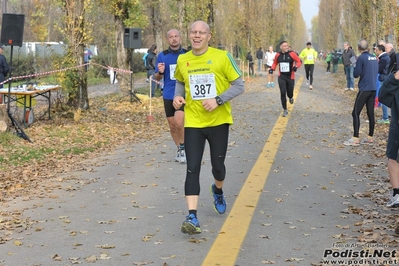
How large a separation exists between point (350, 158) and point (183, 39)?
1896 cm

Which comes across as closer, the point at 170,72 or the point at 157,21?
the point at 170,72

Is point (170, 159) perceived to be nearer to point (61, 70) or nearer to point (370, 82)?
point (370, 82)

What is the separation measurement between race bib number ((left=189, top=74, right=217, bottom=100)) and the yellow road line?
1.36 metres

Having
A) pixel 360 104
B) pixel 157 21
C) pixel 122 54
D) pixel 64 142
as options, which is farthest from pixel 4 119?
pixel 157 21

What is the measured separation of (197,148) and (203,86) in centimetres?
63

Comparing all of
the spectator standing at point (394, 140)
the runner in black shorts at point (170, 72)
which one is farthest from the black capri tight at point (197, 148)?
the runner in black shorts at point (170, 72)

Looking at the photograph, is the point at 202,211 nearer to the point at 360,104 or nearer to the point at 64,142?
the point at 360,104

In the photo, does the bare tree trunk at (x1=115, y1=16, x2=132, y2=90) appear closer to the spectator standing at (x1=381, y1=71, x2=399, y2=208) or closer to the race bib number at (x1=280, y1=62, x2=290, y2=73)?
the race bib number at (x1=280, y1=62, x2=290, y2=73)

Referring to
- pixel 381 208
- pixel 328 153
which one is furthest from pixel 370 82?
pixel 381 208

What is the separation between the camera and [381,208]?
792 cm

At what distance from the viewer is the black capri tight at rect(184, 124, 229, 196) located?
6.88 meters

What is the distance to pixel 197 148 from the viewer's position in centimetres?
694

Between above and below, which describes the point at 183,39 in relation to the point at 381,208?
above

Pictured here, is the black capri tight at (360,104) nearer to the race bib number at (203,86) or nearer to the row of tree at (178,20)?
the race bib number at (203,86)
